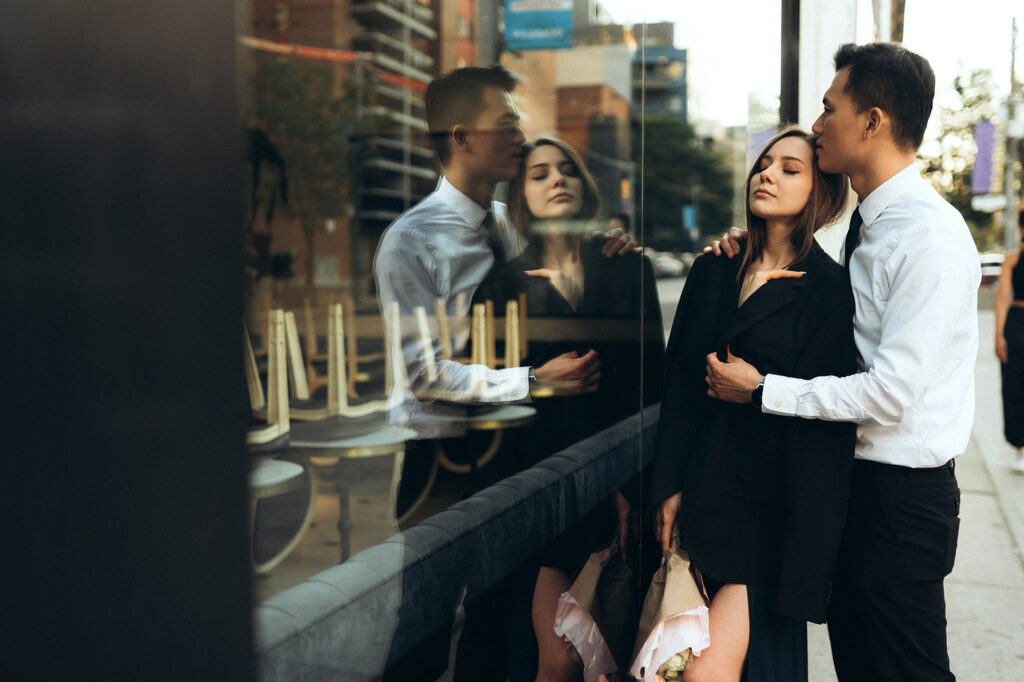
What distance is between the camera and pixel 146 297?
755mm

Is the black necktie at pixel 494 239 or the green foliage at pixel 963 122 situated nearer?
the black necktie at pixel 494 239

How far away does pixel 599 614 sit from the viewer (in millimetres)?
2342

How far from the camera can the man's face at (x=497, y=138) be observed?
2051mm

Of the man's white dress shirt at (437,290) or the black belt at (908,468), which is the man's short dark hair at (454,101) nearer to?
the man's white dress shirt at (437,290)

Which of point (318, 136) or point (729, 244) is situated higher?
point (318, 136)

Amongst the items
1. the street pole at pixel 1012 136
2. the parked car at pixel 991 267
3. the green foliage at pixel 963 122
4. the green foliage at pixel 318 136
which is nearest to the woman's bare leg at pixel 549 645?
the green foliage at pixel 963 122

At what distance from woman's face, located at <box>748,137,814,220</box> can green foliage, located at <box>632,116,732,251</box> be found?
2241mm

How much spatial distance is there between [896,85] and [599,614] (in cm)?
143

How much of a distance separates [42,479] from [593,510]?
1.87 metres

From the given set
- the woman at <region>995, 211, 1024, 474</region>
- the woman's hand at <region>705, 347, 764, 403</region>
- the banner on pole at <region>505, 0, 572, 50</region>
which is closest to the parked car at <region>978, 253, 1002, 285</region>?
the woman at <region>995, 211, 1024, 474</region>

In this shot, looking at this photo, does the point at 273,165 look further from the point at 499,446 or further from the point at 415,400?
the point at 499,446

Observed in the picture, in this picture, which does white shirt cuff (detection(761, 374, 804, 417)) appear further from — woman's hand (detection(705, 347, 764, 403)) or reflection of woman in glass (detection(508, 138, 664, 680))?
reflection of woman in glass (detection(508, 138, 664, 680))

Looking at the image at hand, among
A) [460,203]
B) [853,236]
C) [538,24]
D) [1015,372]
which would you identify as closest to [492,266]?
[460,203]

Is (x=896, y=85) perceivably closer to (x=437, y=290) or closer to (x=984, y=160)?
(x=437, y=290)
